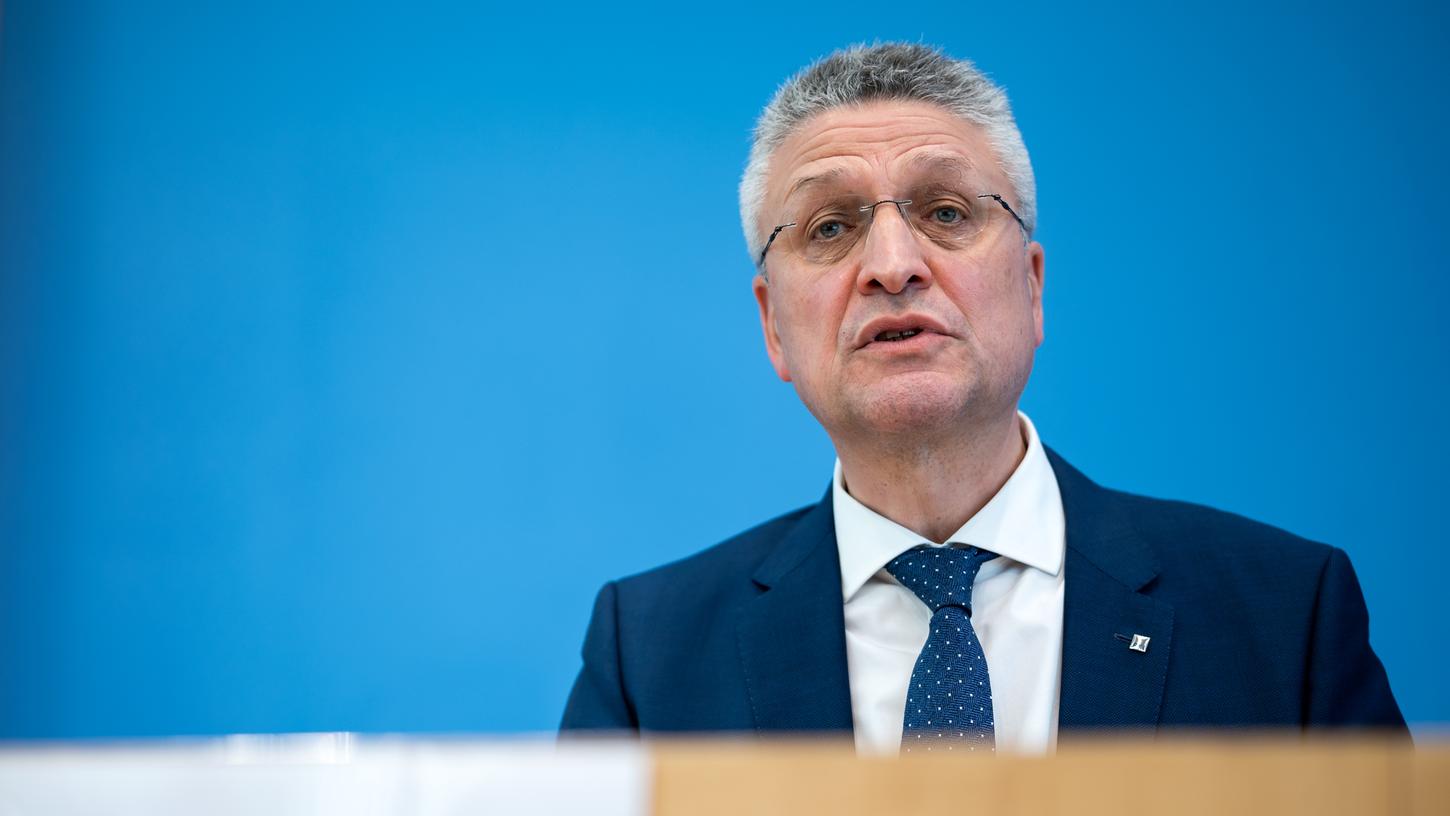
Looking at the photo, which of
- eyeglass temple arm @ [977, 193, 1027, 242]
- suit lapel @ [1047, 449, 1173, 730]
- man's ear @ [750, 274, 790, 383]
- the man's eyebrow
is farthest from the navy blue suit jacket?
the man's eyebrow

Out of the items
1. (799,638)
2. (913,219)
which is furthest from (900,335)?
(799,638)

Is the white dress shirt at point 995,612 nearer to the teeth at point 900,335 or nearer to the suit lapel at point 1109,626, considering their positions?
the suit lapel at point 1109,626

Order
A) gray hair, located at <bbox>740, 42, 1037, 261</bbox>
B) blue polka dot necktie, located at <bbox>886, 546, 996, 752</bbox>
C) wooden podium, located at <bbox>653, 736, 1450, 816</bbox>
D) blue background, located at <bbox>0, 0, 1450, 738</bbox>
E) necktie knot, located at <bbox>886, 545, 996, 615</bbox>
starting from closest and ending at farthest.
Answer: wooden podium, located at <bbox>653, 736, 1450, 816</bbox> < blue polka dot necktie, located at <bbox>886, 546, 996, 752</bbox> < necktie knot, located at <bbox>886, 545, 996, 615</bbox> < gray hair, located at <bbox>740, 42, 1037, 261</bbox> < blue background, located at <bbox>0, 0, 1450, 738</bbox>

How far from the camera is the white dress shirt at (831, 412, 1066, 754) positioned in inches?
55.8

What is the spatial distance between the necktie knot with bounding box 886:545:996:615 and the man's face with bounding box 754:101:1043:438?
154 millimetres

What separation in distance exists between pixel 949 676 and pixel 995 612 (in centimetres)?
15

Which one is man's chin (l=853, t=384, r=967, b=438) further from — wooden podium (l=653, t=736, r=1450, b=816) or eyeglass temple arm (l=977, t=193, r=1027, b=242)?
wooden podium (l=653, t=736, r=1450, b=816)

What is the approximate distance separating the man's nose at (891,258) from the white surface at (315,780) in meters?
1.00

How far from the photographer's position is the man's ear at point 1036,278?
1.70 m

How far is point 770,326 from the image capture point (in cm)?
180

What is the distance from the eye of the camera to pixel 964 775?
542 millimetres

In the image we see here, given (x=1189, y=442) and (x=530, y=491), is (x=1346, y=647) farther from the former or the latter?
(x=530, y=491)

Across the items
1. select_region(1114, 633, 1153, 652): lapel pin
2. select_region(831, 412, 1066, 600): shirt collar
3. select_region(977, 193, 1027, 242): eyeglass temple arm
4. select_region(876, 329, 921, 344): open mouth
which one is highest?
select_region(977, 193, 1027, 242): eyeglass temple arm

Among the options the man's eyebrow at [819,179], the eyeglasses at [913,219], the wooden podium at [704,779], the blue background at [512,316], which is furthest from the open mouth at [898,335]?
the wooden podium at [704,779]
